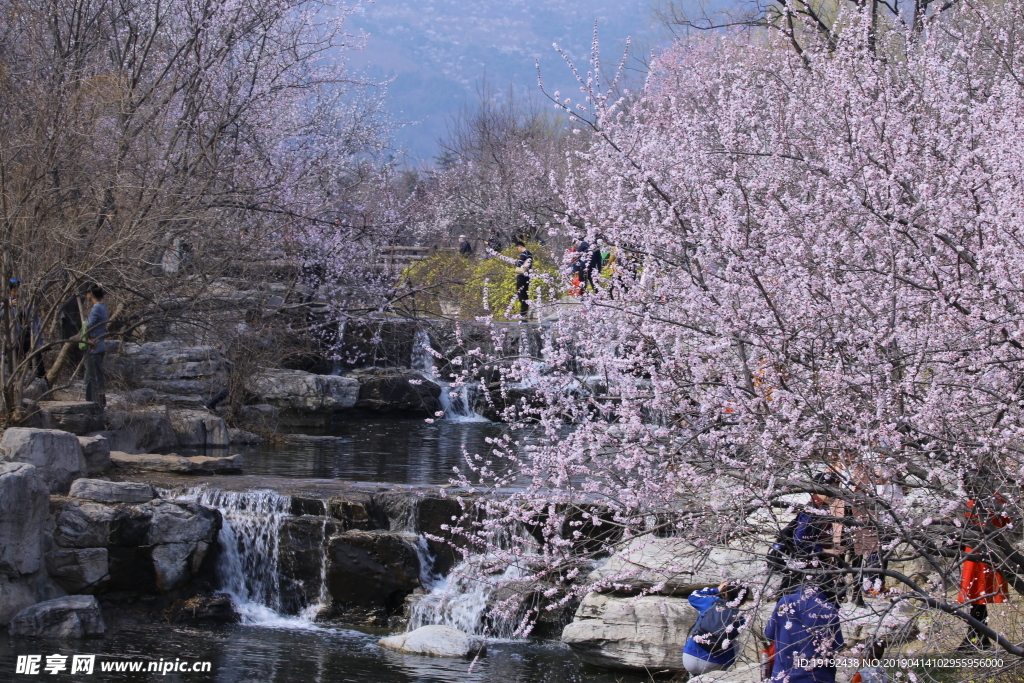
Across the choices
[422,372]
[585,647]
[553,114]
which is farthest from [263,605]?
[553,114]

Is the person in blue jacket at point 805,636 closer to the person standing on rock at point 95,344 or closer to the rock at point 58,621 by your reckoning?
the rock at point 58,621

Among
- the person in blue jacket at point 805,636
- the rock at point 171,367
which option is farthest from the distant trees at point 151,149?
the person in blue jacket at point 805,636

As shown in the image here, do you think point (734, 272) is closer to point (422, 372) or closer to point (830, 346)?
point (830, 346)

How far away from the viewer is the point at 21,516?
25.5 feet

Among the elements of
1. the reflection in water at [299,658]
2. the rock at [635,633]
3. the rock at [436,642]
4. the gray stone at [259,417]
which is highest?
the gray stone at [259,417]

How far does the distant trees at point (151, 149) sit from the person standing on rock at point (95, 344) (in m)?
0.29

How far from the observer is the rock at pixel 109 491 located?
28.6 ft

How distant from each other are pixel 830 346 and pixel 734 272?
55 cm

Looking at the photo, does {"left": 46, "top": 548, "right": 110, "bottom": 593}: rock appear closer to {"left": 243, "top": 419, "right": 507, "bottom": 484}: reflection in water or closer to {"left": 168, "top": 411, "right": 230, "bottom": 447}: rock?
{"left": 243, "top": 419, "right": 507, "bottom": 484}: reflection in water

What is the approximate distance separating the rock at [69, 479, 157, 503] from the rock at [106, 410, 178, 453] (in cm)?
289

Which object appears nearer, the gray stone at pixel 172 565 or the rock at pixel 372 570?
the gray stone at pixel 172 565

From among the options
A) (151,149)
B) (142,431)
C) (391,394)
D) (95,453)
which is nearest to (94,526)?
(95,453)

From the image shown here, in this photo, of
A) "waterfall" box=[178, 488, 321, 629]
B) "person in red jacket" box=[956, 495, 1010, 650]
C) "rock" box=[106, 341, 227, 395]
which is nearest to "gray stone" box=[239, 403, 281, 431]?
"rock" box=[106, 341, 227, 395]

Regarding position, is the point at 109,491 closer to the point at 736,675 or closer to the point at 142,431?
the point at 142,431
